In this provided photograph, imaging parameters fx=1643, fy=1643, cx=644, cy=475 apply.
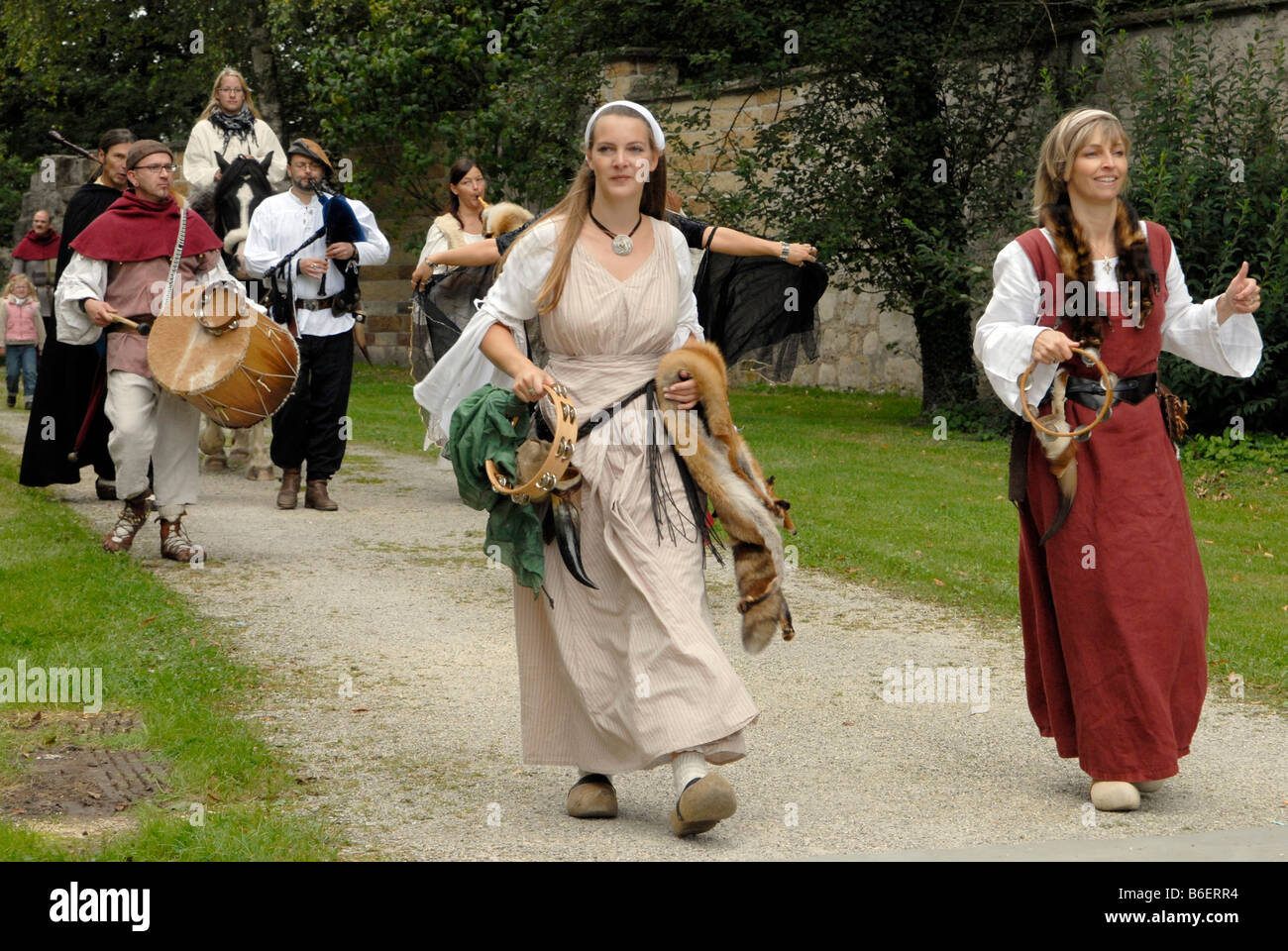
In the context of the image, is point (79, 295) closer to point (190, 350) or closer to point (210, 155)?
point (190, 350)

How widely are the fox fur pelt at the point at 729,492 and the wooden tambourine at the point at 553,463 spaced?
12.5 inches

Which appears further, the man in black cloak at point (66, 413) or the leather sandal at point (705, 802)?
the man in black cloak at point (66, 413)

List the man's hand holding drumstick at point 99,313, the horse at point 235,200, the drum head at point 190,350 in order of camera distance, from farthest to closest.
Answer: the horse at point 235,200
the man's hand holding drumstick at point 99,313
the drum head at point 190,350

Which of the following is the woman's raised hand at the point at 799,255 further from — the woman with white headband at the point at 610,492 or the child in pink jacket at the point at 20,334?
the child in pink jacket at the point at 20,334

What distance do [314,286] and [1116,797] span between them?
271 inches

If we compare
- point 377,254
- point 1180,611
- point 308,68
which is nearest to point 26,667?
point 1180,611

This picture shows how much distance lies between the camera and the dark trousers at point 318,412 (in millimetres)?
10453

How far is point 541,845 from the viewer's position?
4.38 meters

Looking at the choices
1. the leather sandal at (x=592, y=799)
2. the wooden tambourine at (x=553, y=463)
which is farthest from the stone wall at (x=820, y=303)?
the leather sandal at (x=592, y=799)

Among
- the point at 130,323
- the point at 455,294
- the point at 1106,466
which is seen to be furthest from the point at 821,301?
the point at 1106,466

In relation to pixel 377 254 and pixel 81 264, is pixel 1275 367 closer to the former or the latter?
pixel 377 254

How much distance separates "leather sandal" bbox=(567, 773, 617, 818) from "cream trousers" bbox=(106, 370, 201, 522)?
4.42 metres

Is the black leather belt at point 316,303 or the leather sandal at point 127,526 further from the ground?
the black leather belt at point 316,303

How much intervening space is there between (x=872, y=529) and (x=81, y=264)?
4692mm
